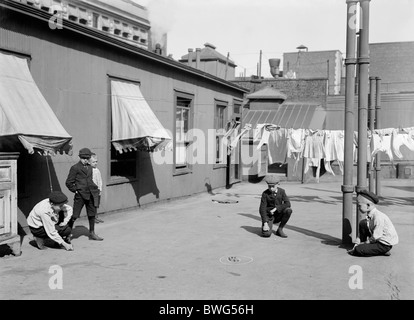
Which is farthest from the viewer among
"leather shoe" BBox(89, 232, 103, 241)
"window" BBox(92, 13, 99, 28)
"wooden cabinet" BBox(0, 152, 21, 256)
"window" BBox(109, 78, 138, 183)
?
"window" BBox(92, 13, 99, 28)

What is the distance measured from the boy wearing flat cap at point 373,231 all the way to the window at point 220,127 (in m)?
12.2

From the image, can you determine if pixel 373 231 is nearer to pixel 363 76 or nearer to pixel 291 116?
pixel 363 76

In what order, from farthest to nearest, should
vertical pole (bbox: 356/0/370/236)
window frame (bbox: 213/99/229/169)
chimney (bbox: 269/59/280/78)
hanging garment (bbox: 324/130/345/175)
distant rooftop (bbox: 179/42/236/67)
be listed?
1. chimney (bbox: 269/59/280/78)
2. distant rooftop (bbox: 179/42/236/67)
3. window frame (bbox: 213/99/229/169)
4. hanging garment (bbox: 324/130/345/175)
5. vertical pole (bbox: 356/0/370/236)

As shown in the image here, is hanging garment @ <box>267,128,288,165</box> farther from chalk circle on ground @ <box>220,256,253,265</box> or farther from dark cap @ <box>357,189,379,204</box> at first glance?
chalk circle on ground @ <box>220,256,253,265</box>

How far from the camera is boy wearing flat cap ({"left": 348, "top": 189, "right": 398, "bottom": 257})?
795 cm

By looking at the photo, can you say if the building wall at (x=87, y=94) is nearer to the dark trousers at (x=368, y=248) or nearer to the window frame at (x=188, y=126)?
the window frame at (x=188, y=126)

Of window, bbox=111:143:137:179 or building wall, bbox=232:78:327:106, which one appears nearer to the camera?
window, bbox=111:143:137:179

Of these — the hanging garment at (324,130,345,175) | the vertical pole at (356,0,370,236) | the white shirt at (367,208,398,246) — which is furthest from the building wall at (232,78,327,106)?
the white shirt at (367,208,398,246)

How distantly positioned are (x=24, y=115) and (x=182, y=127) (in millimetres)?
8638

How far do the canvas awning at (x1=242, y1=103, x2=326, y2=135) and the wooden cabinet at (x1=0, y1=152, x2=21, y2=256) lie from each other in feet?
62.7

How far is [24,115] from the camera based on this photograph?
346 inches

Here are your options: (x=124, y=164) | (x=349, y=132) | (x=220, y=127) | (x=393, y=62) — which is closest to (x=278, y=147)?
(x=220, y=127)
